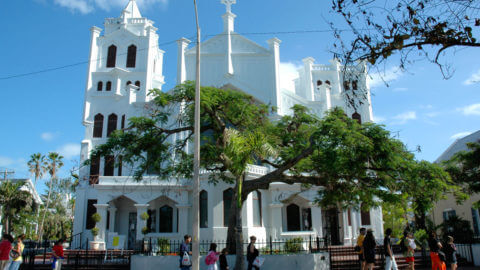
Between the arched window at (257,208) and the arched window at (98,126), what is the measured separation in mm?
13751

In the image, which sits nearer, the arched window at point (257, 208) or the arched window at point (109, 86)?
the arched window at point (257, 208)

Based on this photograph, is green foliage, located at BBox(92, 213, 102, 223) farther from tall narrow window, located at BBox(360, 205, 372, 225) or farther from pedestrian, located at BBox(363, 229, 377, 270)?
pedestrian, located at BBox(363, 229, 377, 270)

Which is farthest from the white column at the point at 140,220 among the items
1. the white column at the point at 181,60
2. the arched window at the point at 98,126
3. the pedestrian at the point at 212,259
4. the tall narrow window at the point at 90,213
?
the pedestrian at the point at 212,259

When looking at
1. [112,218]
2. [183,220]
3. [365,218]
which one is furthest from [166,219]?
[365,218]

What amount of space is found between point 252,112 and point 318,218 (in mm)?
12239

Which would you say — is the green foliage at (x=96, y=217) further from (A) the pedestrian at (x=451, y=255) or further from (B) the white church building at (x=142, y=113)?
(A) the pedestrian at (x=451, y=255)

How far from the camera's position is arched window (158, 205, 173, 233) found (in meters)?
27.7

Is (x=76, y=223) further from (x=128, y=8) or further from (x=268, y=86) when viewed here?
(x=128, y=8)

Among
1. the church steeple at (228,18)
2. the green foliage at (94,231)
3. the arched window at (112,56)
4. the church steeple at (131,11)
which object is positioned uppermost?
the church steeple at (131,11)

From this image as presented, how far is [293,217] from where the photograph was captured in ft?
89.1

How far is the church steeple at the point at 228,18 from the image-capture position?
102 feet

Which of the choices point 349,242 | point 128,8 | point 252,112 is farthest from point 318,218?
point 128,8

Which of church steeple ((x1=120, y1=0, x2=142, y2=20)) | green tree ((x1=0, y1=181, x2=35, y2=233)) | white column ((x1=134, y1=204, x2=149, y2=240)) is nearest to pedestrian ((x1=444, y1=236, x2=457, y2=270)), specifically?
white column ((x1=134, y1=204, x2=149, y2=240))

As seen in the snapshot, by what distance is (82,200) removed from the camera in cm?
2925
